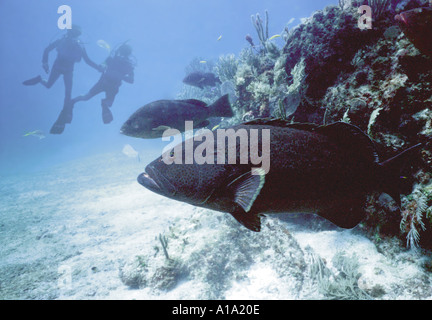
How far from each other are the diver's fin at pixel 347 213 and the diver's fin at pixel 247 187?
782mm

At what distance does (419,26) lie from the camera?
2.27m

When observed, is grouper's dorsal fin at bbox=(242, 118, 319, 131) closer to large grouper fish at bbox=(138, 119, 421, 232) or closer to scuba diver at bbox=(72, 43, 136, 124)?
large grouper fish at bbox=(138, 119, 421, 232)

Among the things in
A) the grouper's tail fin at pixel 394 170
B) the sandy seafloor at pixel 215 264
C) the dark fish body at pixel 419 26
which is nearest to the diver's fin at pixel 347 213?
the grouper's tail fin at pixel 394 170

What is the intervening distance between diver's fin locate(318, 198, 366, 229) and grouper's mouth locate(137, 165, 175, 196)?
1259 millimetres

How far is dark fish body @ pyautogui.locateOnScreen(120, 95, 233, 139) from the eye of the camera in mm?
3029

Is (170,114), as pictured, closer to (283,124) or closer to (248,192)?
(283,124)

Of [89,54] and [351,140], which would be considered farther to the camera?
[89,54]

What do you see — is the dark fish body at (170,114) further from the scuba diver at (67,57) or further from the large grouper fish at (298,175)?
the scuba diver at (67,57)

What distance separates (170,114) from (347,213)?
8.19 feet

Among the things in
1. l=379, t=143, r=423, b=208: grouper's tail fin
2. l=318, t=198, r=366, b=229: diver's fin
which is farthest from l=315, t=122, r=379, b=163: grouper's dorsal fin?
l=318, t=198, r=366, b=229: diver's fin

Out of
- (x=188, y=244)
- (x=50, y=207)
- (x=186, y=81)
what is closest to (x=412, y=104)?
(x=188, y=244)

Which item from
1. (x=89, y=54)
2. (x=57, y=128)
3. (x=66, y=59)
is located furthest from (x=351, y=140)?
(x=89, y=54)

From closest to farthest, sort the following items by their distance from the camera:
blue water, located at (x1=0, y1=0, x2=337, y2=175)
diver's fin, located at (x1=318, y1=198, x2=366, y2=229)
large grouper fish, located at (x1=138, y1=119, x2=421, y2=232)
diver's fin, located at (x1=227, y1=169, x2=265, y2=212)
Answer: diver's fin, located at (x1=227, y1=169, x2=265, y2=212)
large grouper fish, located at (x1=138, y1=119, x2=421, y2=232)
diver's fin, located at (x1=318, y1=198, x2=366, y2=229)
blue water, located at (x1=0, y1=0, x2=337, y2=175)
